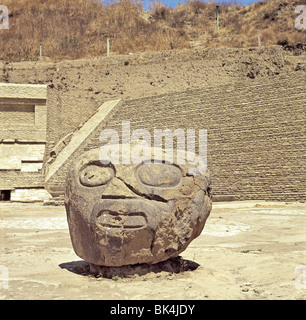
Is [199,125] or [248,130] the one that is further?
[199,125]

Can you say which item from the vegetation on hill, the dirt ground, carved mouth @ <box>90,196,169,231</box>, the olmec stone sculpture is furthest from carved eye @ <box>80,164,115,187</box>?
the vegetation on hill

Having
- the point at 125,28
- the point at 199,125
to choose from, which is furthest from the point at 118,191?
the point at 125,28

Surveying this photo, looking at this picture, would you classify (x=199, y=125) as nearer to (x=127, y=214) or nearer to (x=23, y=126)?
(x=23, y=126)

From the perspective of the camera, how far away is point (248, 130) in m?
15.7

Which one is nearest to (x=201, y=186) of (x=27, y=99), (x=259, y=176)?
(x=259, y=176)

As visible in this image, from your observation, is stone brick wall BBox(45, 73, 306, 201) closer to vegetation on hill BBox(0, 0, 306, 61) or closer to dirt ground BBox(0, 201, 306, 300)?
dirt ground BBox(0, 201, 306, 300)

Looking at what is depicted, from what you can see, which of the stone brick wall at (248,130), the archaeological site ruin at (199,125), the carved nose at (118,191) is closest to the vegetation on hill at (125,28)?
the archaeological site ruin at (199,125)

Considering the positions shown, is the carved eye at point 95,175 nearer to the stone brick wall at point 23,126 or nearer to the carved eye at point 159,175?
the carved eye at point 159,175

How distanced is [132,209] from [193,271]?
1.11 meters

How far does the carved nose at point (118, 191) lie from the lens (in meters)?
4.29

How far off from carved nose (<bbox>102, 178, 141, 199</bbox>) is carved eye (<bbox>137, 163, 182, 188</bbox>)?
0.17m

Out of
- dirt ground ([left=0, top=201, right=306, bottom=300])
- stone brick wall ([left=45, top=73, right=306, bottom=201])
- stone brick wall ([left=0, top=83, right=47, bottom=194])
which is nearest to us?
dirt ground ([left=0, top=201, right=306, bottom=300])

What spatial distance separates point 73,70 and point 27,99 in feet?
17.5

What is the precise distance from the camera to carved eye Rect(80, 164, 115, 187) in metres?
4.41
